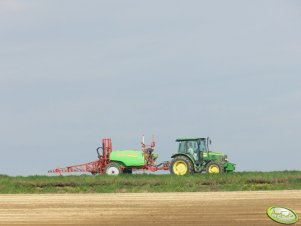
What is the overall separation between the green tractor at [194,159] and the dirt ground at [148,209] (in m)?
6.83

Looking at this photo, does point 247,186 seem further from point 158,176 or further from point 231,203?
point 231,203

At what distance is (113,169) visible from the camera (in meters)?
28.5

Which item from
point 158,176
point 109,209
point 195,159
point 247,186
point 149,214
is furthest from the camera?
point 195,159

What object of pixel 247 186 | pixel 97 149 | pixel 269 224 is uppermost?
pixel 97 149

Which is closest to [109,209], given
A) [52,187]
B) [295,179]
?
[52,187]

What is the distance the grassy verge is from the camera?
22.7 meters

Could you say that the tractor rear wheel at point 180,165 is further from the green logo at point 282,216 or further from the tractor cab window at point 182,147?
the green logo at point 282,216

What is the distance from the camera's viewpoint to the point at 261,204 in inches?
654

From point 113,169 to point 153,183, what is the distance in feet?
17.6

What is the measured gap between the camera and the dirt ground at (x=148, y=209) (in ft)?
44.8

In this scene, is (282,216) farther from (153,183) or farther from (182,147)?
(182,147)

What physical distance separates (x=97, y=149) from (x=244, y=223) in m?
16.4

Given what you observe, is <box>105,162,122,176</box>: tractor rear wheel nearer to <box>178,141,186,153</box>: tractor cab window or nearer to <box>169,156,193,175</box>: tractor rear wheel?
<box>169,156,193,175</box>: tractor rear wheel

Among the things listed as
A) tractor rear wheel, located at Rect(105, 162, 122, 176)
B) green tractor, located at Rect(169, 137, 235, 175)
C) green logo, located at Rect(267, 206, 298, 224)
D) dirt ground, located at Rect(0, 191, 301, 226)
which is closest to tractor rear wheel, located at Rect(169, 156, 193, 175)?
green tractor, located at Rect(169, 137, 235, 175)
